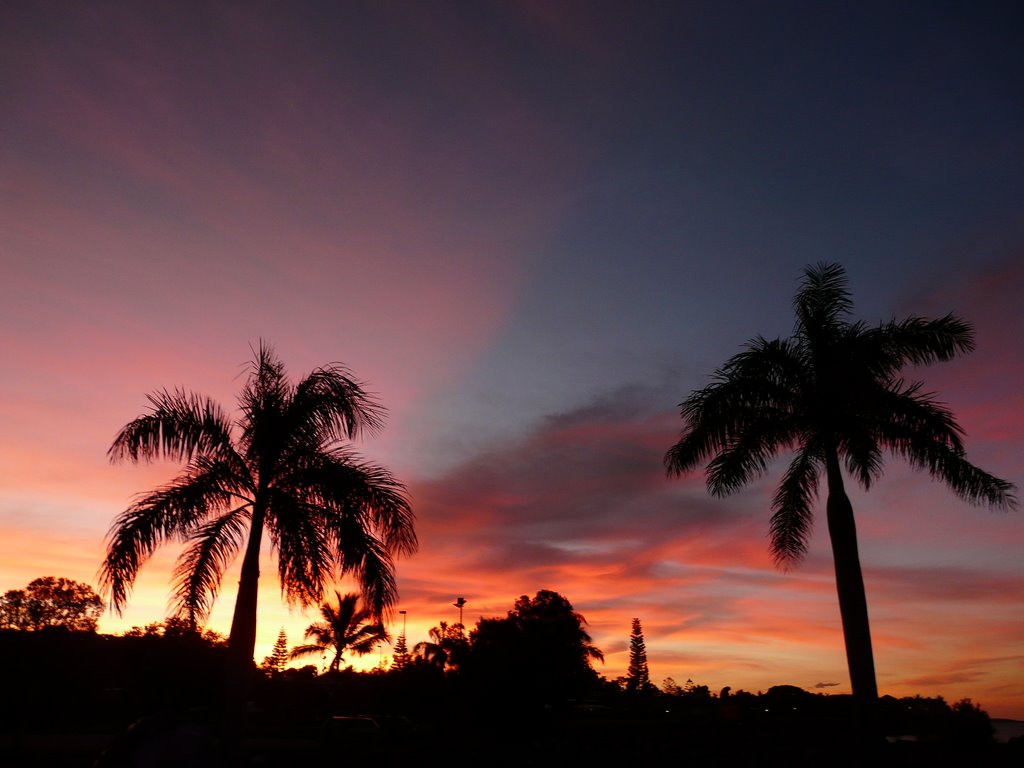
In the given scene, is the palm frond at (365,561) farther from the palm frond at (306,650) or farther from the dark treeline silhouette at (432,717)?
the palm frond at (306,650)

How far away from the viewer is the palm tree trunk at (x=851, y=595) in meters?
18.1

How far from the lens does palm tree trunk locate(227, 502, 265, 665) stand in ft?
50.2

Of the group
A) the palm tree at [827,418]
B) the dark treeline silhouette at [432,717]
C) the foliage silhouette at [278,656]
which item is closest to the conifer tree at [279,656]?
the foliage silhouette at [278,656]

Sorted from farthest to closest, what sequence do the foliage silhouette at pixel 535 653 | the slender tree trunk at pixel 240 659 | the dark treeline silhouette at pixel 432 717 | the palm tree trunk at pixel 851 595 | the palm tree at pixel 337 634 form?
the palm tree at pixel 337 634
the foliage silhouette at pixel 535 653
the palm tree trunk at pixel 851 595
the slender tree trunk at pixel 240 659
the dark treeline silhouette at pixel 432 717

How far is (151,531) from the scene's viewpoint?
52.5 ft

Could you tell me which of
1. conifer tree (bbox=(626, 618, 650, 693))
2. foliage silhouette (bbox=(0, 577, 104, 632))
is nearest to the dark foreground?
foliage silhouette (bbox=(0, 577, 104, 632))

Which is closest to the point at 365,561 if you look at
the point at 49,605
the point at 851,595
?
the point at 851,595

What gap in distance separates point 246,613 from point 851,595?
12813 mm

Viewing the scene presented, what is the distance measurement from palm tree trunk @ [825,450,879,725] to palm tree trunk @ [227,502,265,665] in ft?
41.1

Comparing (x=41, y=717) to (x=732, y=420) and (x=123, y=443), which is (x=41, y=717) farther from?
(x=732, y=420)

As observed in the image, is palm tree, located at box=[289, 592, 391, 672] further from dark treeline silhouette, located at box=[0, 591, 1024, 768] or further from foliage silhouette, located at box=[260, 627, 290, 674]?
foliage silhouette, located at box=[260, 627, 290, 674]

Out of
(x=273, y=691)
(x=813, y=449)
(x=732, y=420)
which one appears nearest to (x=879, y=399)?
(x=813, y=449)

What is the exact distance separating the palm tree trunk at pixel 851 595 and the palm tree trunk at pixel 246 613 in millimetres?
12520

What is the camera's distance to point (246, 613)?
15.5 metres
